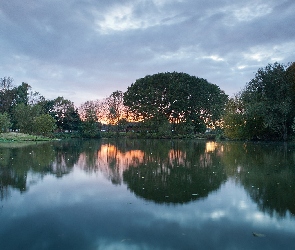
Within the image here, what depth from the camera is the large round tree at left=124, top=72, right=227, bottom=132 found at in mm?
52438

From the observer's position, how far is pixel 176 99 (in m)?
52.2

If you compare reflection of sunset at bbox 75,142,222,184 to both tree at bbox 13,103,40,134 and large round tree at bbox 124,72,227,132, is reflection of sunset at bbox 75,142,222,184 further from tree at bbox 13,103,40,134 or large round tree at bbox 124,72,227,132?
tree at bbox 13,103,40,134

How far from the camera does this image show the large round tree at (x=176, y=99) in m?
52.4

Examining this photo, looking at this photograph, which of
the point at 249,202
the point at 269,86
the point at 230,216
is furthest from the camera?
the point at 269,86

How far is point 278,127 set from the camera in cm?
3794

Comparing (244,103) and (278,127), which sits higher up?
(244,103)

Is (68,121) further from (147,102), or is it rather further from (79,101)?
(147,102)

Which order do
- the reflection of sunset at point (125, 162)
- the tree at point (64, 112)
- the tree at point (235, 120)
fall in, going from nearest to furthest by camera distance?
the reflection of sunset at point (125, 162) → the tree at point (235, 120) → the tree at point (64, 112)

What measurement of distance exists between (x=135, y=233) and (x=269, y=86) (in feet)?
120

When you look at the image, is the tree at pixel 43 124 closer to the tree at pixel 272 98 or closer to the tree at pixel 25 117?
the tree at pixel 25 117

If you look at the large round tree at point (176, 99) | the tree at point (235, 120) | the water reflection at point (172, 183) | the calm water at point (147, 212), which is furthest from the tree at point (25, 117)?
the water reflection at point (172, 183)

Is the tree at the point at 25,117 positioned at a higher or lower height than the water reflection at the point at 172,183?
higher

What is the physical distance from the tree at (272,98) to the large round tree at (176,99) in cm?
1456

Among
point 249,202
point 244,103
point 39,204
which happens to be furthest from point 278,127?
point 39,204
